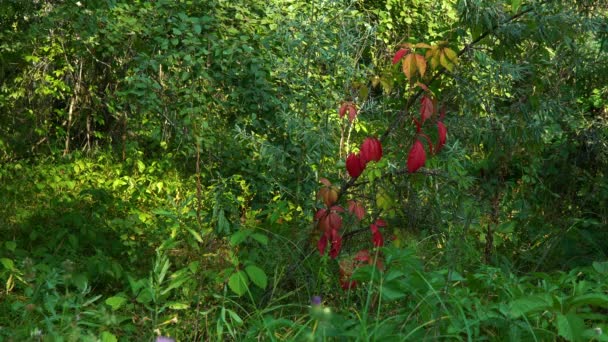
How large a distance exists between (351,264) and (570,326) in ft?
3.99

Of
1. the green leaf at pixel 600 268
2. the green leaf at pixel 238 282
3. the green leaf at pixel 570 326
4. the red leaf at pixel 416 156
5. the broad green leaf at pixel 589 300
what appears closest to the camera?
the green leaf at pixel 570 326

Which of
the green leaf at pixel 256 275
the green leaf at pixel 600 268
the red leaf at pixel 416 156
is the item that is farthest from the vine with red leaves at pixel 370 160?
the green leaf at pixel 600 268

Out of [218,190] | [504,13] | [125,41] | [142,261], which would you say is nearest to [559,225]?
[504,13]

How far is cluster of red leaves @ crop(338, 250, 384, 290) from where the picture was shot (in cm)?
369

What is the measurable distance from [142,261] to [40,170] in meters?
2.69

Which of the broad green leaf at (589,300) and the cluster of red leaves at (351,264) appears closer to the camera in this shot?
the broad green leaf at (589,300)

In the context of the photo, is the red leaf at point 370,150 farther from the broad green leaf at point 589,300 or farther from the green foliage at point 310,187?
the broad green leaf at point 589,300

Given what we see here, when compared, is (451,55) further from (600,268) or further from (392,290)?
(392,290)

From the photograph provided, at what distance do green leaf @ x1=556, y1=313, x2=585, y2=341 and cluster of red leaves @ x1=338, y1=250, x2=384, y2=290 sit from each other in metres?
0.93

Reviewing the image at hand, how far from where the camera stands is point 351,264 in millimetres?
3797

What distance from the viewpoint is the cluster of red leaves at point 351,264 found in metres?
3.69

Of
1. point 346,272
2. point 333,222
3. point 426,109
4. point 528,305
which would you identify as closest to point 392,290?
point 528,305

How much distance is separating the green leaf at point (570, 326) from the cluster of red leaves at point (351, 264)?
0.93m

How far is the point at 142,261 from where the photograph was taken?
17.7 feet
